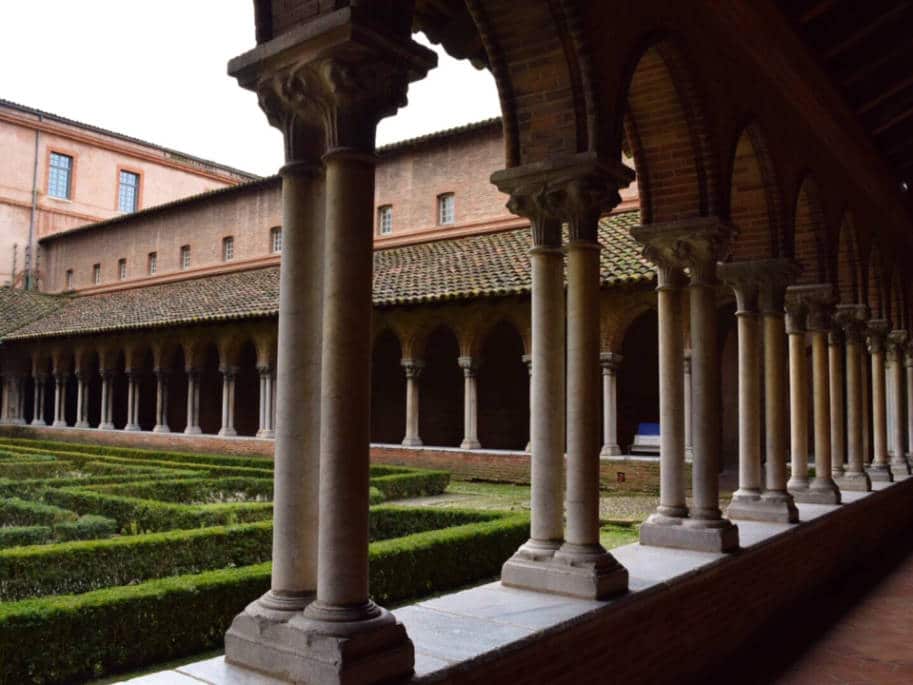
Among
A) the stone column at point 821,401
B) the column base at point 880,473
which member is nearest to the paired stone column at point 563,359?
the stone column at point 821,401

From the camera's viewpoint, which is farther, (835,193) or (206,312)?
(206,312)

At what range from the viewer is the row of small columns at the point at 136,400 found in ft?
66.6

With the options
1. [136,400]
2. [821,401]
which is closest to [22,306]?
[136,400]

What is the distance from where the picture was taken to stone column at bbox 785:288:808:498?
8664 mm

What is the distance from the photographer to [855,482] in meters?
10.2

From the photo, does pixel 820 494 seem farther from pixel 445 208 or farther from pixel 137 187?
pixel 137 187

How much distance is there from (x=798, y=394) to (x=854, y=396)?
3030 mm

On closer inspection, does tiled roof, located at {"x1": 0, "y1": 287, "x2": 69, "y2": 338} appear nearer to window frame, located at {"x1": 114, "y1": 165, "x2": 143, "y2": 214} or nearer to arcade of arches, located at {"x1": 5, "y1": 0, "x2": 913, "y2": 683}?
window frame, located at {"x1": 114, "y1": 165, "x2": 143, "y2": 214}

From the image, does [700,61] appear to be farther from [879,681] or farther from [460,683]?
[460,683]

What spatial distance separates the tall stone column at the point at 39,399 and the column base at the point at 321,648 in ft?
88.9

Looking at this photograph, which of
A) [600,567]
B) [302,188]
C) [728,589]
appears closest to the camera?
[302,188]

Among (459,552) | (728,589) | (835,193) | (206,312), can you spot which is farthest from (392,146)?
(728,589)

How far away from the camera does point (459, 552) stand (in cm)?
728

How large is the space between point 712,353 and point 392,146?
1728 cm
